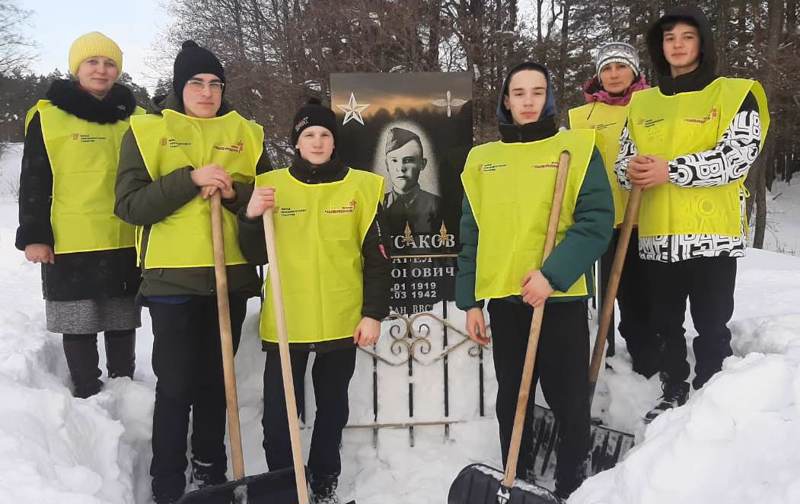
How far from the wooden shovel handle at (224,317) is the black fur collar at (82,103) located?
0.94 m

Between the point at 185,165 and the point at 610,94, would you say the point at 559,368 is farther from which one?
the point at 185,165

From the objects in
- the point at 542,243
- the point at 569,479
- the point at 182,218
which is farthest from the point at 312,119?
the point at 569,479

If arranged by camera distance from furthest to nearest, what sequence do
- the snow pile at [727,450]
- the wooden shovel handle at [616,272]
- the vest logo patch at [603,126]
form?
the vest logo patch at [603,126], the wooden shovel handle at [616,272], the snow pile at [727,450]

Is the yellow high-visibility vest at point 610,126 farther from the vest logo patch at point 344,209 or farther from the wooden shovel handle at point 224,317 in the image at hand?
the wooden shovel handle at point 224,317

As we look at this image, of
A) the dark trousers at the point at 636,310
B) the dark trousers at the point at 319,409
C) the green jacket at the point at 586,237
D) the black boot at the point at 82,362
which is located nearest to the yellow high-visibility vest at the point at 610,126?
the dark trousers at the point at 636,310

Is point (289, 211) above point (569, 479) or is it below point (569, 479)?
above

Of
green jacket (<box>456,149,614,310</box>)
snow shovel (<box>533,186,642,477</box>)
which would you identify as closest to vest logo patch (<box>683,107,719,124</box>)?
snow shovel (<box>533,186,642,477</box>)

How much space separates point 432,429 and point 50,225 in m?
2.46

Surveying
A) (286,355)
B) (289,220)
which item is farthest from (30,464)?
(289,220)

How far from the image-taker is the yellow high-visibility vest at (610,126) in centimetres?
333

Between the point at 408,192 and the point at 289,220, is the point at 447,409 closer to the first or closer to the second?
the point at 408,192

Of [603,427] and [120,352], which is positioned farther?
[120,352]

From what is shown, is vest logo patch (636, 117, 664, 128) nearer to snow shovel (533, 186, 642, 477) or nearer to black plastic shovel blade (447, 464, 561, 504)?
snow shovel (533, 186, 642, 477)

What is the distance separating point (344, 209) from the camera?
2750mm
